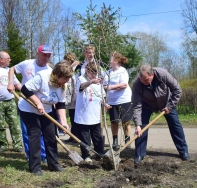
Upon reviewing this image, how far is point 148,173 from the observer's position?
15.3ft

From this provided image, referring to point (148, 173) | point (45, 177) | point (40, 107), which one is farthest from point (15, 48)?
point (148, 173)

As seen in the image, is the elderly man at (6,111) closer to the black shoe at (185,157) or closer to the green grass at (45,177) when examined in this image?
the green grass at (45,177)

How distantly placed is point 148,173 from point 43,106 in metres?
1.70

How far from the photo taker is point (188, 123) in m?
9.68

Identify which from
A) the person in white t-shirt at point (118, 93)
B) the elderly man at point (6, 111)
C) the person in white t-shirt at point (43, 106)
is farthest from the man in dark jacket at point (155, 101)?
the elderly man at point (6, 111)

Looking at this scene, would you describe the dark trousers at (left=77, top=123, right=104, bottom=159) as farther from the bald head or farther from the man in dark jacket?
the bald head

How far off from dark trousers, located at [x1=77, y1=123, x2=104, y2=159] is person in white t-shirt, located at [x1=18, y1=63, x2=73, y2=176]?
538 mm

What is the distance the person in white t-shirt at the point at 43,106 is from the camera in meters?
4.51

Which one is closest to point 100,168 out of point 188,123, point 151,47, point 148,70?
point 148,70

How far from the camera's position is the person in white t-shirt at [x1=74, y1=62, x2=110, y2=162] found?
5.34 m

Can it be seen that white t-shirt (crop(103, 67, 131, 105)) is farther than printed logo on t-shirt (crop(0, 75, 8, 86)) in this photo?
Yes

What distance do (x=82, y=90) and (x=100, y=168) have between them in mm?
1235

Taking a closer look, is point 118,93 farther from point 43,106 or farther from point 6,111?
point 6,111

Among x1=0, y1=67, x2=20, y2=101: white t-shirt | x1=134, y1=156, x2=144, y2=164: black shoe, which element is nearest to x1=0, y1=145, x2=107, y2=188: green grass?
x1=134, y1=156, x2=144, y2=164: black shoe
